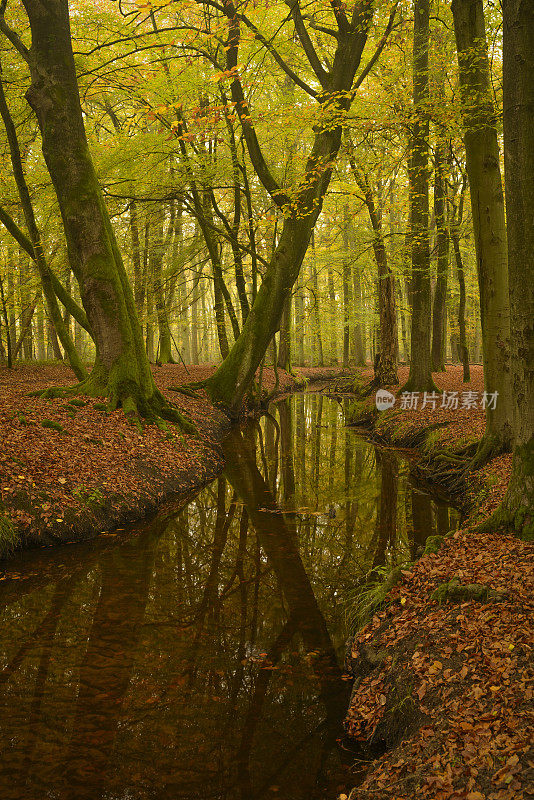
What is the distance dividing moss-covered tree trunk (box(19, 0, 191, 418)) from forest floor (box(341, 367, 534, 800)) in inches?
276

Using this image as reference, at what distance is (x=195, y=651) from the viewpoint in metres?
4.47

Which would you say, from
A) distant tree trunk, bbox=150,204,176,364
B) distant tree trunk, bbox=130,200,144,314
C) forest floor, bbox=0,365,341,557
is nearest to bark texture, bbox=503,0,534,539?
forest floor, bbox=0,365,341,557

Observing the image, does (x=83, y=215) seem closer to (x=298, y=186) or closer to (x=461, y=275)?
(x=298, y=186)

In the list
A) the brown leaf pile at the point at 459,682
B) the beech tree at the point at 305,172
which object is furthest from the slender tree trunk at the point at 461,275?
the brown leaf pile at the point at 459,682

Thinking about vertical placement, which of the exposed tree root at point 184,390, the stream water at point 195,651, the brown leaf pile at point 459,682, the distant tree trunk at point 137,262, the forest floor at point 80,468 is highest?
the distant tree trunk at point 137,262

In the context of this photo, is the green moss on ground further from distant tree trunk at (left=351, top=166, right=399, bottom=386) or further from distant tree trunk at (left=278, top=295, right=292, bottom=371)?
distant tree trunk at (left=278, top=295, right=292, bottom=371)

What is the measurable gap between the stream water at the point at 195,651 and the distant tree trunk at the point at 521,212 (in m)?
2.36

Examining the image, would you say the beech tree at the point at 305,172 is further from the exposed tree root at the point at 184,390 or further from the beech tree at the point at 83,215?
the beech tree at the point at 83,215

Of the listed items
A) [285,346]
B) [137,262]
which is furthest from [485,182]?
[285,346]

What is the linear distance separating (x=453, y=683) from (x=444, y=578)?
1.34m

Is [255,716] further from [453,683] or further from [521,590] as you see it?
[521,590]

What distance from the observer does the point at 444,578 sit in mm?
4457

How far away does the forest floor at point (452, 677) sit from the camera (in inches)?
98.5

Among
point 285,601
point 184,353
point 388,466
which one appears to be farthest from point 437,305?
point 184,353
